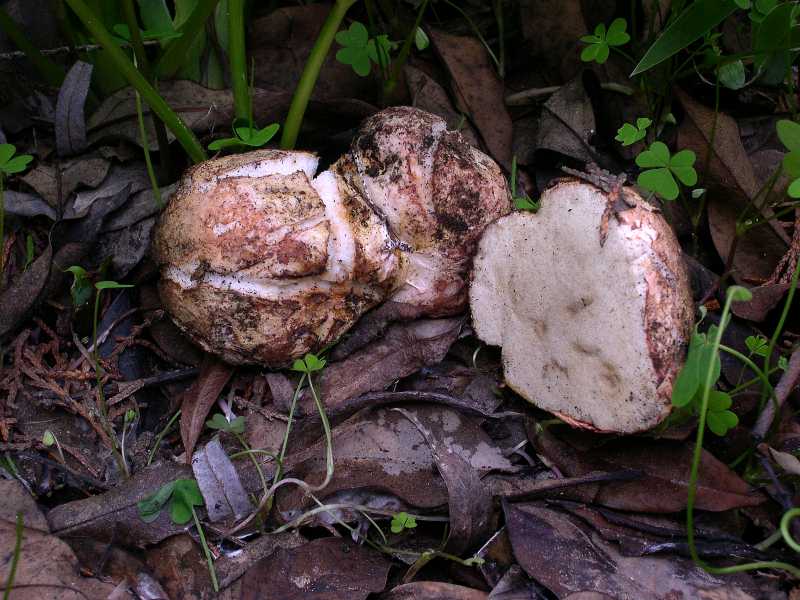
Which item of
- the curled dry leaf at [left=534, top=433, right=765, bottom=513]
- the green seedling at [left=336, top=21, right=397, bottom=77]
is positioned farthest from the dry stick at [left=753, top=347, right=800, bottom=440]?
the green seedling at [left=336, top=21, right=397, bottom=77]

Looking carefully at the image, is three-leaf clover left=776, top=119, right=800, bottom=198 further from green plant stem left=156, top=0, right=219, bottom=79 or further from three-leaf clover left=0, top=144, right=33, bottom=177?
three-leaf clover left=0, top=144, right=33, bottom=177

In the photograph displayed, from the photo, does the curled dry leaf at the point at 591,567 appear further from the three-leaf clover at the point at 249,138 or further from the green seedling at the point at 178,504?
the three-leaf clover at the point at 249,138

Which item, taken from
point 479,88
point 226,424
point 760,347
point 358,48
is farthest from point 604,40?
point 226,424

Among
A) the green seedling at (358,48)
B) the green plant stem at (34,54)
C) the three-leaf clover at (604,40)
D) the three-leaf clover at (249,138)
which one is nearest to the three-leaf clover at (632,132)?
the three-leaf clover at (604,40)

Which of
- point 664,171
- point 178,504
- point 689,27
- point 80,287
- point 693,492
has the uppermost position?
point 689,27

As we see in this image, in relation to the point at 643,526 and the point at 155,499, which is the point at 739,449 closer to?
the point at 643,526

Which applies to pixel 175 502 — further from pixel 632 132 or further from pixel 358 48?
pixel 632 132
